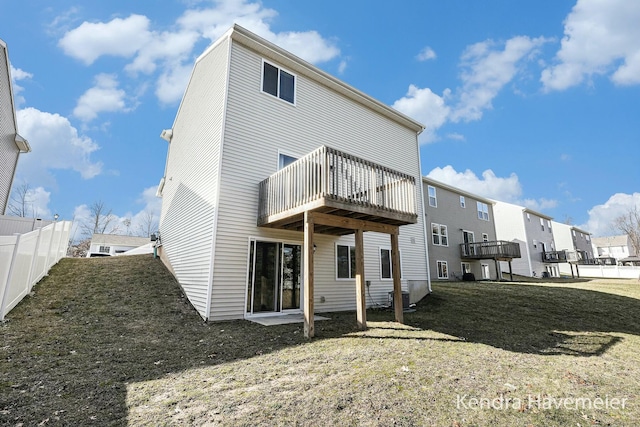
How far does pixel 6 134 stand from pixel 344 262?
17.2m

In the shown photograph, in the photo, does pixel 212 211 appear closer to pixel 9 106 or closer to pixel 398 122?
pixel 398 122

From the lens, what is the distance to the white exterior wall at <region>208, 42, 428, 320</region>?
8.02m

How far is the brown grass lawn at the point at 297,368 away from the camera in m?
3.14

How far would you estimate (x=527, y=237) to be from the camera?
2833 cm

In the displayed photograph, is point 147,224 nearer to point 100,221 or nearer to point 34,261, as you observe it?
point 100,221

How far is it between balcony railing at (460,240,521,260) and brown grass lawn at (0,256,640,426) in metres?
12.7

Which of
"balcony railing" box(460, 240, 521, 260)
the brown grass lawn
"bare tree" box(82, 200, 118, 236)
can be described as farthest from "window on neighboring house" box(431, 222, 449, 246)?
"bare tree" box(82, 200, 118, 236)

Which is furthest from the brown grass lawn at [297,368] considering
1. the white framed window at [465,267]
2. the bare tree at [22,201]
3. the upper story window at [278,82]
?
the bare tree at [22,201]

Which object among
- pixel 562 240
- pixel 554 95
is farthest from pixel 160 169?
pixel 562 240

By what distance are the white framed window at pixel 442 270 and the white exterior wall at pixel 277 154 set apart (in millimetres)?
7711

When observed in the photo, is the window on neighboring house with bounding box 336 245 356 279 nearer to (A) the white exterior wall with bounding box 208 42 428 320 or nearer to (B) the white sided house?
(B) the white sided house

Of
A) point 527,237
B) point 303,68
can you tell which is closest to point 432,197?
point 303,68

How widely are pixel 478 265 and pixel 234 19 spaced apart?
22730 millimetres

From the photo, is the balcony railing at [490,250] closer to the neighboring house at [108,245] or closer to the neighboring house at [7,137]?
the neighboring house at [7,137]
